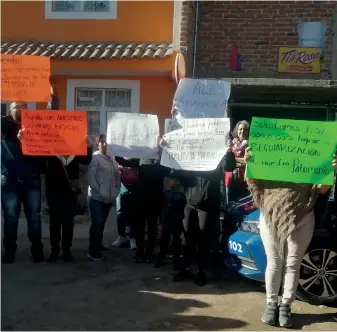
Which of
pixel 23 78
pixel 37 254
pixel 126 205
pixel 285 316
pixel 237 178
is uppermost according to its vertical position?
pixel 23 78

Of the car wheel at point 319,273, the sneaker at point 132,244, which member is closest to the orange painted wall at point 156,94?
the sneaker at point 132,244

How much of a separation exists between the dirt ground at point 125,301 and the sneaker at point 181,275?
0.28 feet

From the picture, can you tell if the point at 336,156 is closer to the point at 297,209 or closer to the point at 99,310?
the point at 297,209

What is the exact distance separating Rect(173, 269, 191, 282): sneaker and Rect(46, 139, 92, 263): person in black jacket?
1505mm

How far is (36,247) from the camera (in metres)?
6.24

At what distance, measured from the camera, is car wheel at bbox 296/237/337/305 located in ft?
15.8

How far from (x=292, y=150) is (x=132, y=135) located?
2001mm

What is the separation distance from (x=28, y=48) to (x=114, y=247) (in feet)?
16.1

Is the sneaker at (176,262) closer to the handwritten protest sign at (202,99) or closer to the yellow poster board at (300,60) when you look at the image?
the handwritten protest sign at (202,99)

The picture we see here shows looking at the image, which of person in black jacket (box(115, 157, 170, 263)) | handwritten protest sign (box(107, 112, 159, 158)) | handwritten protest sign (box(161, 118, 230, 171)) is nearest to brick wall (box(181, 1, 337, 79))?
person in black jacket (box(115, 157, 170, 263))

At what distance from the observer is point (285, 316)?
4.35 meters

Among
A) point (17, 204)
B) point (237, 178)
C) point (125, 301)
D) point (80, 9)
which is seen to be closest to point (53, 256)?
point (17, 204)

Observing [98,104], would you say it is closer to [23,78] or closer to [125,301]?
[23,78]

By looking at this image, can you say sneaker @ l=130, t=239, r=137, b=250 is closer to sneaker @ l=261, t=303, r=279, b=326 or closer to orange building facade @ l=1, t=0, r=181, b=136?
sneaker @ l=261, t=303, r=279, b=326
